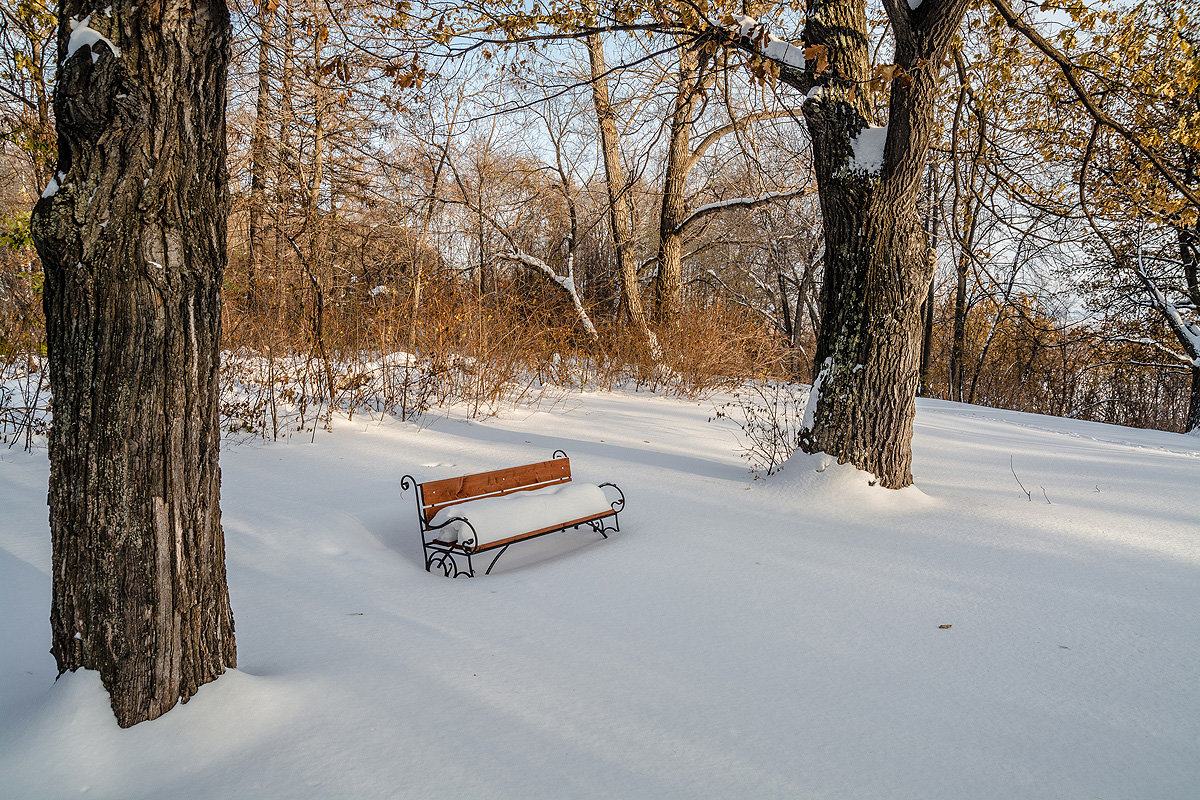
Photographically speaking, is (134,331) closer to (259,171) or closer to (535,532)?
(535,532)

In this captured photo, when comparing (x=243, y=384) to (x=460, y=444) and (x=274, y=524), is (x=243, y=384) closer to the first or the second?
(x=460, y=444)

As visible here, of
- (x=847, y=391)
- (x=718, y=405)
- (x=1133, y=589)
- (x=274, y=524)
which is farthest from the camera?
(x=718, y=405)

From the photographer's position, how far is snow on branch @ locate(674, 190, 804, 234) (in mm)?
10617

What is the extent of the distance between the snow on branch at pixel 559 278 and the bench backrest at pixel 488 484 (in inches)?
271

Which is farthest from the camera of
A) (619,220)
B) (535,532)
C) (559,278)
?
(619,220)

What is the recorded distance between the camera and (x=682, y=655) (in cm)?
297

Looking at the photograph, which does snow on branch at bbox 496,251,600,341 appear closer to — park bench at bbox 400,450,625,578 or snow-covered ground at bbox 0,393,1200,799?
snow-covered ground at bbox 0,393,1200,799

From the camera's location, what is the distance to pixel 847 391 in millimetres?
5273

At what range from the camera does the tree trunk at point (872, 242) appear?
5113 mm

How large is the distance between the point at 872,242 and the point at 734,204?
22.0 feet

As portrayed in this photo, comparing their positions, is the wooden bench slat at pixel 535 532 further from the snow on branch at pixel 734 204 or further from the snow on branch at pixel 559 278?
the snow on branch at pixel 559 278

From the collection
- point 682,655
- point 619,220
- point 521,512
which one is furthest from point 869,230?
point 619,220

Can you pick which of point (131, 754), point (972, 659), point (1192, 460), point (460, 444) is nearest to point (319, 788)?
point (131, 754)

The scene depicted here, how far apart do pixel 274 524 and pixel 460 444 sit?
8.59ft
